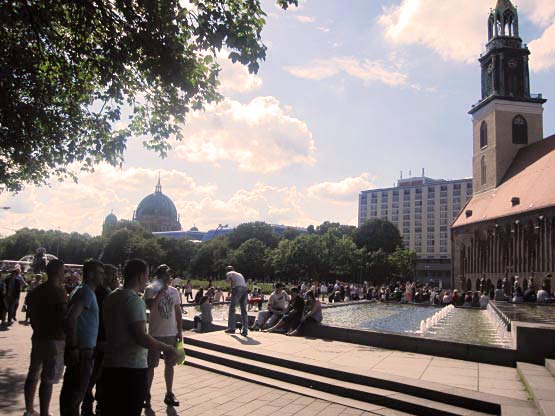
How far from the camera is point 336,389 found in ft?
25.6

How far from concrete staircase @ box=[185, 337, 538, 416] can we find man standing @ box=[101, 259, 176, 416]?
3.76 m

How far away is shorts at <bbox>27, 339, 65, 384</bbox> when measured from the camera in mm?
5867

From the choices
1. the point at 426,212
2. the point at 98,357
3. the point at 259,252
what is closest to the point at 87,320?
the point at 98,357

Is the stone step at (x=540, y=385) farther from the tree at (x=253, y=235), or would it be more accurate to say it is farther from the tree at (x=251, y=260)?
the tree at (x=253, y=235)

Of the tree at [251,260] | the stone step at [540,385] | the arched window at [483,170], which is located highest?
the arched window at [483,170]

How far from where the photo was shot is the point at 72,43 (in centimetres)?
1087

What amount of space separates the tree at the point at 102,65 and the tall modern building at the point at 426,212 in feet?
420

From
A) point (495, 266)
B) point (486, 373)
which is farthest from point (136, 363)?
point (495, 266)

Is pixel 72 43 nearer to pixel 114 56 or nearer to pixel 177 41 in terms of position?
pixel 114 56

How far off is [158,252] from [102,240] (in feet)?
86.8

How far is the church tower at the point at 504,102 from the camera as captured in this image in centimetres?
6306

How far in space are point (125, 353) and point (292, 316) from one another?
8.90 meters

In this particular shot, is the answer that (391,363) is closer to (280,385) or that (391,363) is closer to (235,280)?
Result: (280,385)

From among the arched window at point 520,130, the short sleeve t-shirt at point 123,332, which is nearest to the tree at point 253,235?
the arched window at point 520,130
